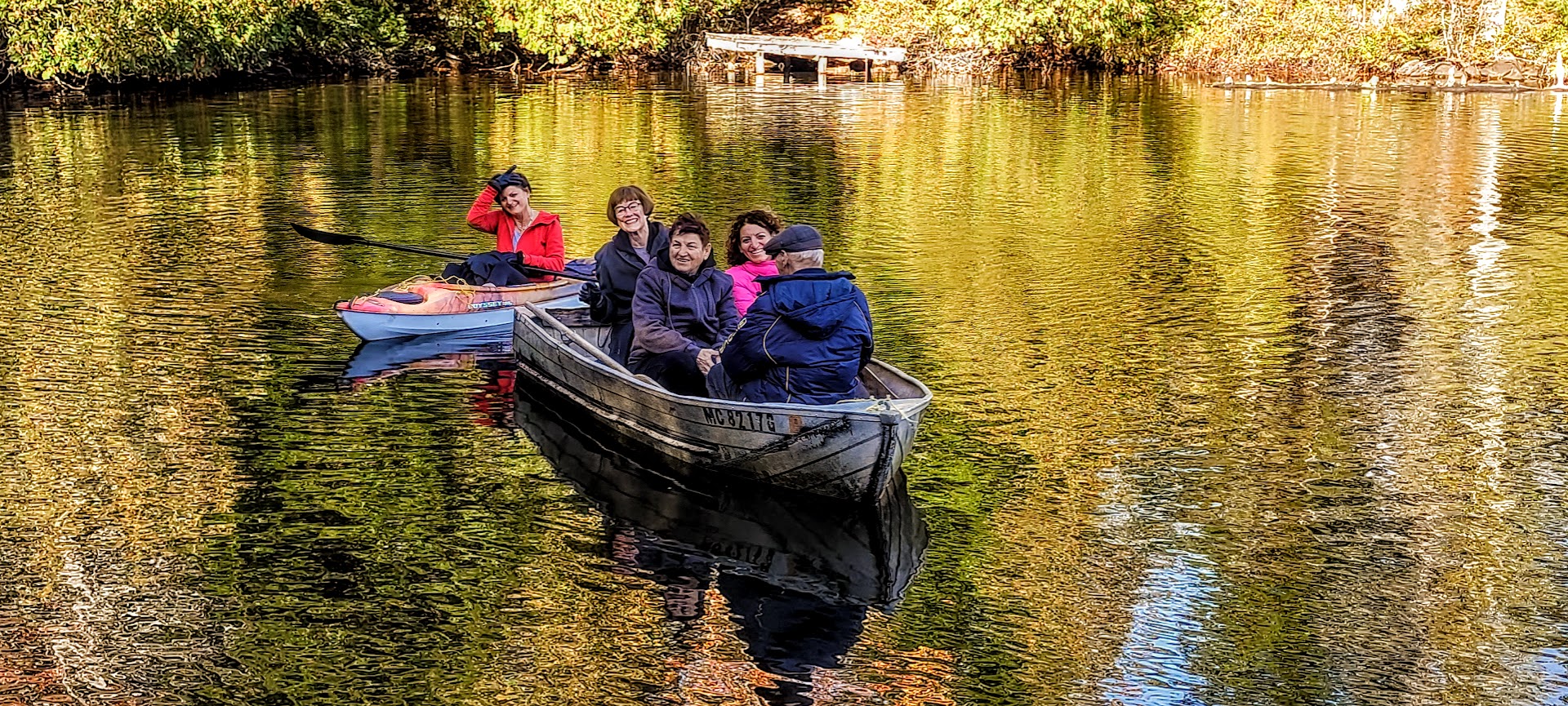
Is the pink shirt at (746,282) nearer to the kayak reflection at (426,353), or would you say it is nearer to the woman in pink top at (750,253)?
the woman in pink top at (750,253)

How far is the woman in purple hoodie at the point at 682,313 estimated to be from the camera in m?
10.8

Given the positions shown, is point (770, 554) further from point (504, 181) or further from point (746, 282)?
point (504, 181)

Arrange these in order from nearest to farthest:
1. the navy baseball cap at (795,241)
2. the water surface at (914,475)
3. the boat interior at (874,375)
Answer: the water surface at (914,475) < the navy baseball cap at (795,241) < the boat interior at (874,375)

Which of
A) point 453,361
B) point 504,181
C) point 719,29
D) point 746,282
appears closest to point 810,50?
point 719,29

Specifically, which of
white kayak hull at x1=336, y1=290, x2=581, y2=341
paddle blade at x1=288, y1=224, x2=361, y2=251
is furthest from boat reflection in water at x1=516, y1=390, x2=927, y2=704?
paddle blade at x1=288, y1=224, x2=361, y2=251

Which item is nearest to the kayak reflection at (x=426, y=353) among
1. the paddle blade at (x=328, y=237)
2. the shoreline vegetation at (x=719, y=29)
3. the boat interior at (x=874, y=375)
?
the boat interior at (x=874, y=375)

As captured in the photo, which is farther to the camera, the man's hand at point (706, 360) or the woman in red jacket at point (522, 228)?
the woman in red jacket at point (522, 228)

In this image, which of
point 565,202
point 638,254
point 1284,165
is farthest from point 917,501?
point 1284,165

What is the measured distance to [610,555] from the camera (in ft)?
29.8

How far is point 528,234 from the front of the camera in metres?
14.9

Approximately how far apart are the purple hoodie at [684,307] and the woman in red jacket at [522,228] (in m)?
3.94

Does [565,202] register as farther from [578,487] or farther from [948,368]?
[578,487]

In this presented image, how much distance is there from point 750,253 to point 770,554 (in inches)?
86.0

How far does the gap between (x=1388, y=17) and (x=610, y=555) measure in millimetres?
41946
